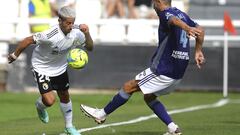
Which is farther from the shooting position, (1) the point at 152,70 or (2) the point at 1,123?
(2) the point at 1,123

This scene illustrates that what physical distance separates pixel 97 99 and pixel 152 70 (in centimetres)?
984

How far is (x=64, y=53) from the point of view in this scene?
1400 cm

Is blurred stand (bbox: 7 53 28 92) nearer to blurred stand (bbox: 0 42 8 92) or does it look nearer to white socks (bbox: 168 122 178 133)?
blurred stand (bbox: 0 42 8 92)

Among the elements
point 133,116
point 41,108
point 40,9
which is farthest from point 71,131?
point 40,9

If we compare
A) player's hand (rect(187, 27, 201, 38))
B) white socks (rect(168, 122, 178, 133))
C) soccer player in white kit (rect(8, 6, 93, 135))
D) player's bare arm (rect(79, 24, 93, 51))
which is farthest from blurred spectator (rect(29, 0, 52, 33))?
player's hand (rect(187, 27, 201, 38))

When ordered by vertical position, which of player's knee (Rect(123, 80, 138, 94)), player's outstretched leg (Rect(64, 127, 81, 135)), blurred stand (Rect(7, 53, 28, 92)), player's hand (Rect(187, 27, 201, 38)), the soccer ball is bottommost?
blurred stand (Rect(7, 53, 28, 92))

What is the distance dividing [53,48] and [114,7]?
15755mm

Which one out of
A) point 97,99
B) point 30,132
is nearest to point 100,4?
point 97,99

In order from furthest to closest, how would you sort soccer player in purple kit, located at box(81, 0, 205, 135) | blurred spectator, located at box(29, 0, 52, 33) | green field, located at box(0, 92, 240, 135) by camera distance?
blurred spectator, located at box(29, 0, 52, 33) → green field, located at box(0, 92, 240, 135) → soccer player in purple kit, located at box(81, 0, 205, 135)

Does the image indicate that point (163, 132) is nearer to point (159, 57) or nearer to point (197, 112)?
point (159, 57)

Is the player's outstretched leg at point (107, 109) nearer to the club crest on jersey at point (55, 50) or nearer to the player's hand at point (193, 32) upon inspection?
the club crest on jersey at point (55, 50)

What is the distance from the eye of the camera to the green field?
48.5ft

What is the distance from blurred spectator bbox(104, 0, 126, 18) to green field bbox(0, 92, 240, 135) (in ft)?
15.4

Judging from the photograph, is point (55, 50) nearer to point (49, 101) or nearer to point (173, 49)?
point (49, 101)
